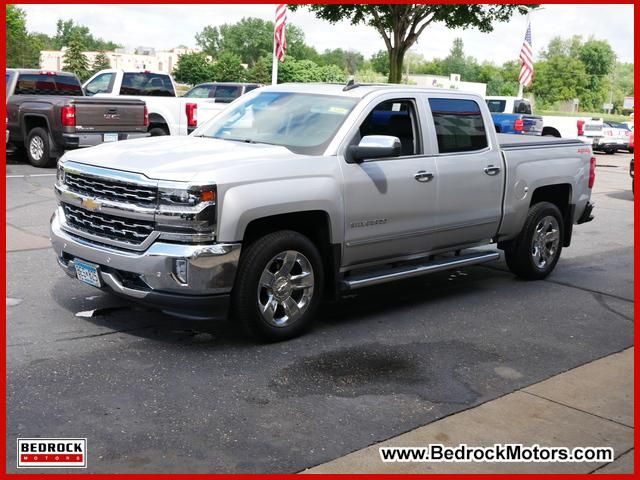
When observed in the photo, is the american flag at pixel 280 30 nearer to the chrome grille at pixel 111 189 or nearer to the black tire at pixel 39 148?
the black tire at pixel 39 148

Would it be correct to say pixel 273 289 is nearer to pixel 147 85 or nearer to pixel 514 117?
pixel 147 85

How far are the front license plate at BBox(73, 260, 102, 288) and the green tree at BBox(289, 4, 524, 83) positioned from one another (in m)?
24.3

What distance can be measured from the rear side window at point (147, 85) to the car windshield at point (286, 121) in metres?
12.5

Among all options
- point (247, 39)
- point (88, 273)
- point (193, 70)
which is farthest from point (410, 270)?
point (247, 39)

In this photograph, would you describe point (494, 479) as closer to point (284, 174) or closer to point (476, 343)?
point (476, 343)

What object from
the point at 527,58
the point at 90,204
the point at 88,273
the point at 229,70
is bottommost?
the point at 88,273

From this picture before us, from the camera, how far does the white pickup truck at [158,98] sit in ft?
60.7

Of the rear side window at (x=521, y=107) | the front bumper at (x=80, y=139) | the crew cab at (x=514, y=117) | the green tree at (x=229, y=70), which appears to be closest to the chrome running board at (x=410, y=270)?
the front bumper at (x=80, y=139)

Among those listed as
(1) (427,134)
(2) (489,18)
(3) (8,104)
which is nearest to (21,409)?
(1) (427,134)

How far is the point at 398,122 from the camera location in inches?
273

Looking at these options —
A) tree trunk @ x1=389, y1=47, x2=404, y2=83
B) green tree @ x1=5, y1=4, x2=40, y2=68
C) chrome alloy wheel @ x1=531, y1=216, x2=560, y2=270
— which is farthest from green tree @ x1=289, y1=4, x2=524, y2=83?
green tree @ x1=5, y1=4, x2=40, y2=68

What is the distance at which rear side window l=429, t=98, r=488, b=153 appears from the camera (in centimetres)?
720

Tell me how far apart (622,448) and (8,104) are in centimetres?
1519

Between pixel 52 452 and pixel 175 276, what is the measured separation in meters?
1.61
